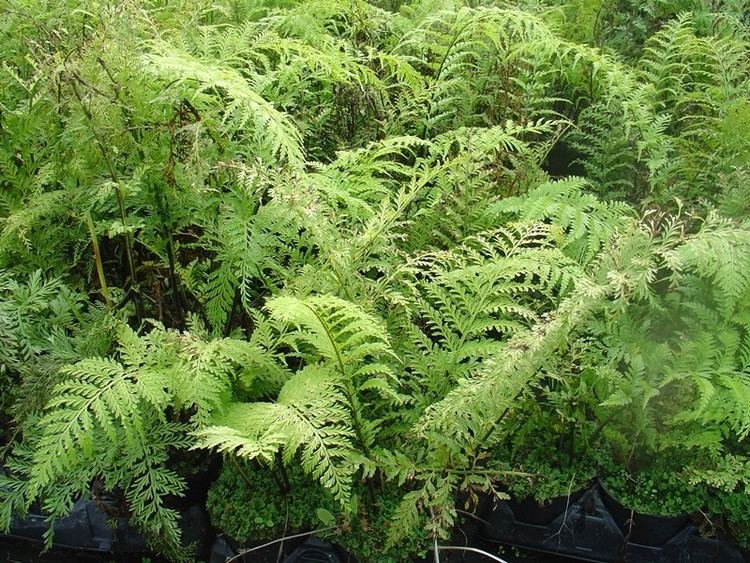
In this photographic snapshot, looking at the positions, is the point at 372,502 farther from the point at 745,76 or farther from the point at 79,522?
the point at 745,76

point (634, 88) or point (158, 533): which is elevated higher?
point (634, 88)

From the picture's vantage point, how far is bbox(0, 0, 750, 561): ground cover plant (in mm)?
1777

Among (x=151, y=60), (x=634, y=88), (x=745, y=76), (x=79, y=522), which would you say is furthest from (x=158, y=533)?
(x=745, y=76)

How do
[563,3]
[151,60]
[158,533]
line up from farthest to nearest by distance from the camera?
[563,3]
[158,533]
[151,60]

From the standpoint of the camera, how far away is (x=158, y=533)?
1.96 meters

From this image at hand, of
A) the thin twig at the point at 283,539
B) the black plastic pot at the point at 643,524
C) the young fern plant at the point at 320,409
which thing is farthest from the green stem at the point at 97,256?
the black plastic pot at the point at 643,524

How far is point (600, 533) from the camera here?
2.22m

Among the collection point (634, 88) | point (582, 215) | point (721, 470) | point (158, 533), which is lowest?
point (158, 533)

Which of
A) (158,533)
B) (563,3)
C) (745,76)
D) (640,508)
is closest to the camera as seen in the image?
(158,533)

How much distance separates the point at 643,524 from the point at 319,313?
1.24 m

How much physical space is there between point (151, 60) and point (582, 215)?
138cm

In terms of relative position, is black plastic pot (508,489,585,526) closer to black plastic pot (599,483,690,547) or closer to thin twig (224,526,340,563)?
black plastic pot (599,483,690,547)

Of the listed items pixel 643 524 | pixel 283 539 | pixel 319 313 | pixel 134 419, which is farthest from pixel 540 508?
pixel 134 419

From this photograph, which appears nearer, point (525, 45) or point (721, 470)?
point (721, 470)
